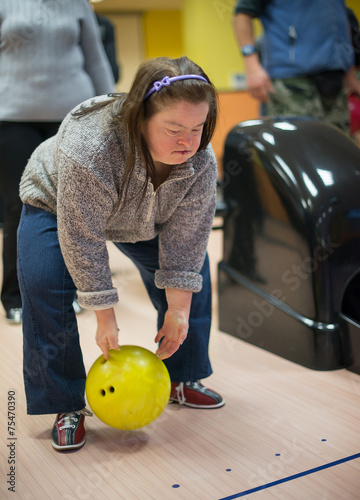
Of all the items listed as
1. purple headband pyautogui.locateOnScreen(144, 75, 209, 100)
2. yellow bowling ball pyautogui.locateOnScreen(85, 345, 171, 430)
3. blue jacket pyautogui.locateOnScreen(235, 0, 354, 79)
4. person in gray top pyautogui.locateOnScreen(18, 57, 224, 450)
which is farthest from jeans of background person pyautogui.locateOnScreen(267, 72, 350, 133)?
yellow bowling ball pyautogui.locateOnScreen(85, 345, 171, 430)

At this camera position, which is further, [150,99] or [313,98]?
[313,98]

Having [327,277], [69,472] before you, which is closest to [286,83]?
[327,277]

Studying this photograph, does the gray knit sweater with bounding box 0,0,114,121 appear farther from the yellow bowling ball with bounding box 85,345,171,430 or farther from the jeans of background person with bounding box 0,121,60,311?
the yellow bowling ball with bounding box 85,345,171,430

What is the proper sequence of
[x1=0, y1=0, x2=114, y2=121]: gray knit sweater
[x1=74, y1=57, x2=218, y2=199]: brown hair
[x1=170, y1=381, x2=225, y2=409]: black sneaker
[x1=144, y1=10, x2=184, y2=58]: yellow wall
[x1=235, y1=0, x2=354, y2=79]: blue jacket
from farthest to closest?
[x1=144, y1=10, x2=184, y2=58]: yellow wall < [x1=235, y1=0, x2=354, y2=79]: blue jacket < [x1=0, y1=0, x2=114, y2=121]: gray knit sweater < [x1=170, y1=381, x2=225, y2=409]: black sneaker < [x1=74, y1=57, x2=218, y2=199]: brown hair

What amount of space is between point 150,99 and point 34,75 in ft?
3.02

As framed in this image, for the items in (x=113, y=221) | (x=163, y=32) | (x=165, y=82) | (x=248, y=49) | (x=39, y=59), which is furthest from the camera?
(x=163, y=32)

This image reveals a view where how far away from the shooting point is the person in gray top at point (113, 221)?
100 cm

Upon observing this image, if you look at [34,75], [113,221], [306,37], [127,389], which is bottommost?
[127,389]

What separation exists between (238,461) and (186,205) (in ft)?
1.79

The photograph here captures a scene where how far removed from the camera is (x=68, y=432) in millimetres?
1172

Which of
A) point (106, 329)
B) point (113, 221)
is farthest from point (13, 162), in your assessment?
point (106, 329)

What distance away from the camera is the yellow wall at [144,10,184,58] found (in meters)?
9.05

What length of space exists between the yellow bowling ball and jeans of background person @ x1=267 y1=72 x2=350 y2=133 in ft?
4.14

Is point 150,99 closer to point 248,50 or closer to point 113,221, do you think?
point 113,221
